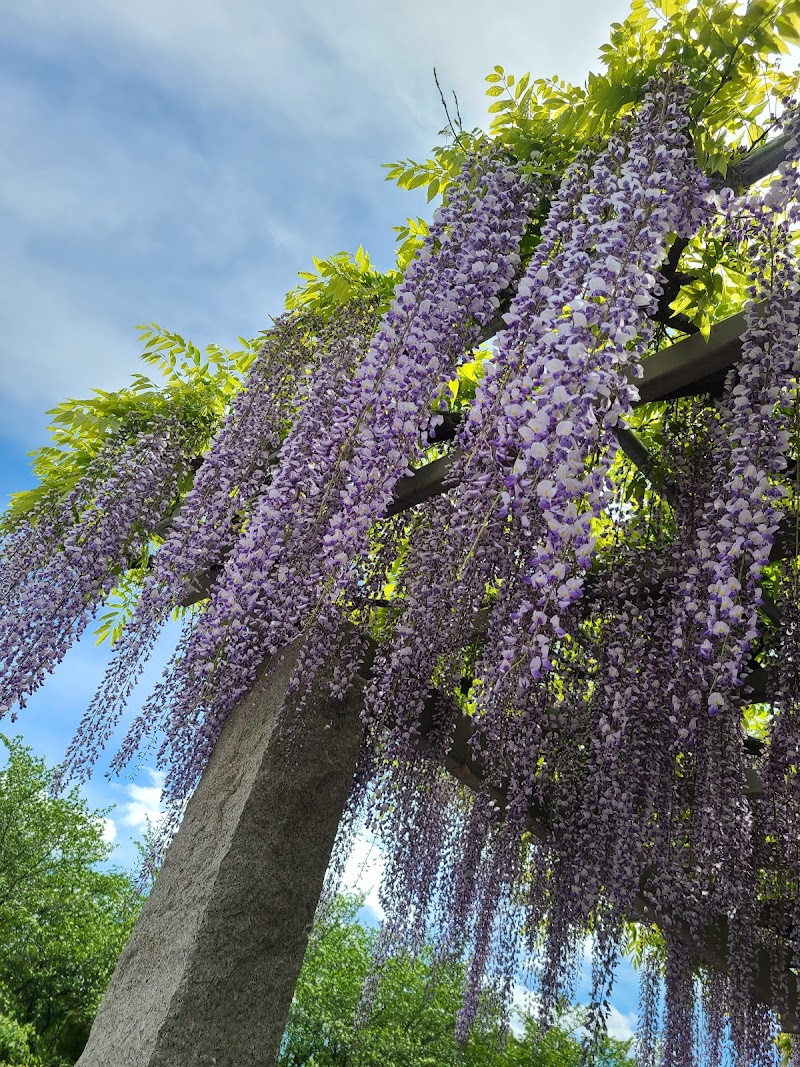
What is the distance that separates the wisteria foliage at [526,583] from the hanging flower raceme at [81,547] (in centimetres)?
2

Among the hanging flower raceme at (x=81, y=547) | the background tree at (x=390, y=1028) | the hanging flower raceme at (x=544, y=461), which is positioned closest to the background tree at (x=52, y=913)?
the background tree at (x=390, y=1028)

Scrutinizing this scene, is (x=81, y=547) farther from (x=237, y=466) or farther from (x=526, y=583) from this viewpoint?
(x=526, y=583)

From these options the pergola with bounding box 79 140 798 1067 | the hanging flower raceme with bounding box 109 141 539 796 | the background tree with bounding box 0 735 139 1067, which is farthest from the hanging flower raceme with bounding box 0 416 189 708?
the background tree with bounding box 0 735 139 1067

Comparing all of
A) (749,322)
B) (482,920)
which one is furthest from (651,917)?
(749,322)

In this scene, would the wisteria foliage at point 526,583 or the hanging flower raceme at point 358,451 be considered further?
the hanging flower raceme at point 358,451

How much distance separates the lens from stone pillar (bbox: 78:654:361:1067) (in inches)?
92.6

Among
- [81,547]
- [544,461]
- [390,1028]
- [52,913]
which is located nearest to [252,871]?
[544,461]

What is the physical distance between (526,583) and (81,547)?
2354mm

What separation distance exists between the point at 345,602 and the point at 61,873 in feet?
25.9

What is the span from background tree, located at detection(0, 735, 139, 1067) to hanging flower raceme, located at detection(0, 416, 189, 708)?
14.6 ft

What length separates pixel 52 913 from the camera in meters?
8.66

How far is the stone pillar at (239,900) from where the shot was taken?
235 cm

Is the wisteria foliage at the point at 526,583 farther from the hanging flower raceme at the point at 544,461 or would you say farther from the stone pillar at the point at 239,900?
the stone pillar at the point at 239,900

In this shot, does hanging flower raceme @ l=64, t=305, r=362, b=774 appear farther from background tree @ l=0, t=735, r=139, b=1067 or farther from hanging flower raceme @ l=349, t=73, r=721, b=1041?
background tree @ l=0, t=735, r=139, b=1067
